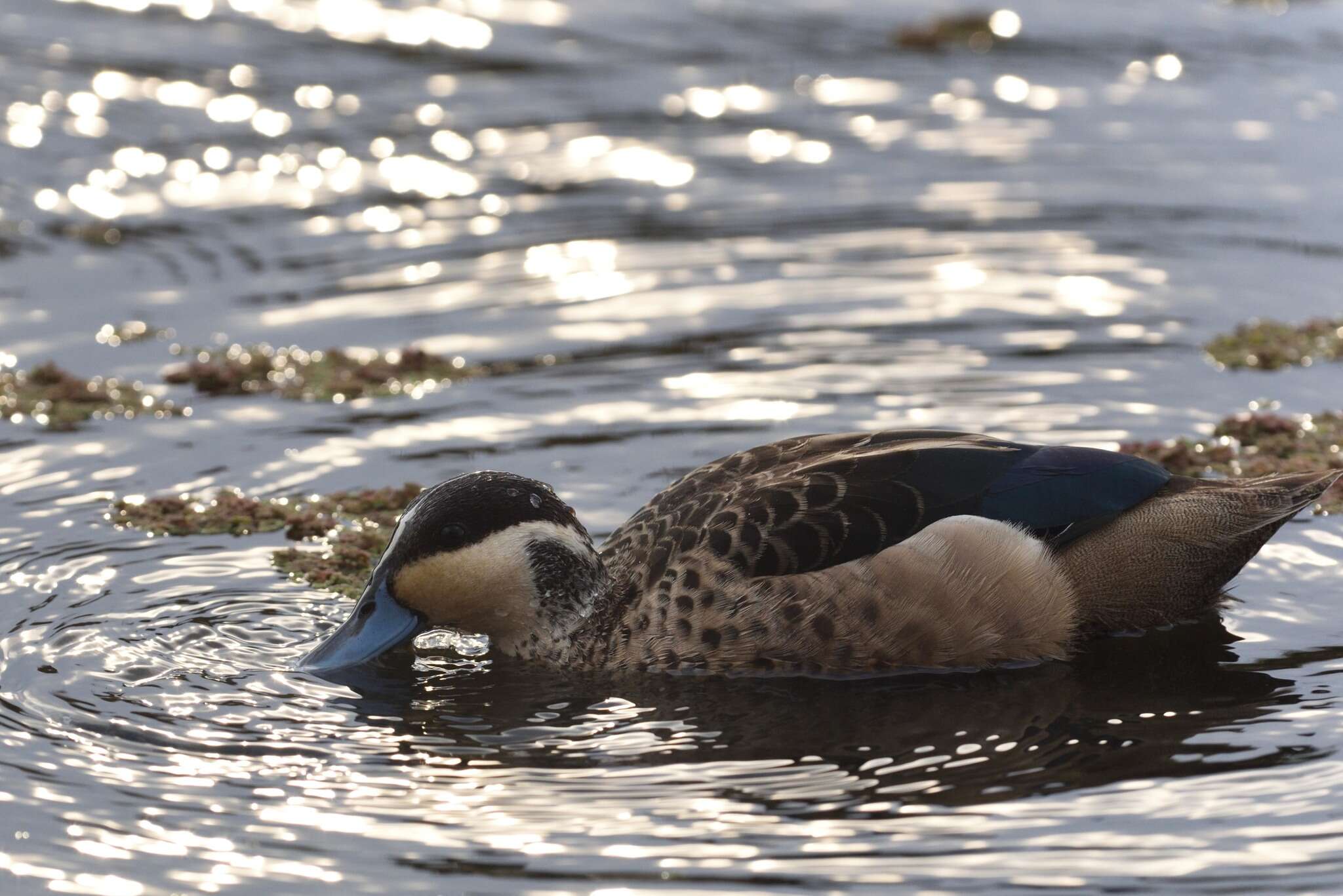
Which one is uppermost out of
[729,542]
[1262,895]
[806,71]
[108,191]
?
[806,71]

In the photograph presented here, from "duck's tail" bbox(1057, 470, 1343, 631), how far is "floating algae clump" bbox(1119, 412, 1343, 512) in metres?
1.61

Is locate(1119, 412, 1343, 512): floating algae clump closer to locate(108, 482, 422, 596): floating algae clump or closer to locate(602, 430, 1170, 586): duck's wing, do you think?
locate(602, 430, 1170, 586): duck's wing

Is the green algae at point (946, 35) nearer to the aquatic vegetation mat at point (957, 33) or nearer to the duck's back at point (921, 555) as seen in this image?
the aquatic vegetation mat at point (957, 33)

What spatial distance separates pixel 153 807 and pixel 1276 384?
295 inches

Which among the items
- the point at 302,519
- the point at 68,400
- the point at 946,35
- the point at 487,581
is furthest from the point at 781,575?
the point at 946,35

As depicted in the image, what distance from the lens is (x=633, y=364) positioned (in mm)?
12336

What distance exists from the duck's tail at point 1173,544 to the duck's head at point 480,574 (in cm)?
210

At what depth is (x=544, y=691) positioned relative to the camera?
813 centimetres

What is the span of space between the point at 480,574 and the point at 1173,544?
294 centimetres

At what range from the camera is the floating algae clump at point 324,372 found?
11992 millimetres

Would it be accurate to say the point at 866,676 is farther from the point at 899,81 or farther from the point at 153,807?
the point at 899,81

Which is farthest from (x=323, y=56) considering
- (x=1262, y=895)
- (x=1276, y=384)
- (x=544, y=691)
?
(x=1262, y=895)

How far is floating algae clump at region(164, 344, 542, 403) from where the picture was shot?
1199cm

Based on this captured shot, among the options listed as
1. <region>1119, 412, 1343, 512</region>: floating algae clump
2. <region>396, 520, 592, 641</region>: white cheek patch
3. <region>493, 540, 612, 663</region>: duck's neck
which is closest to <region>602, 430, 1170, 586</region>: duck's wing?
<region>493, 540, 612, 663</region>: duck's neck
